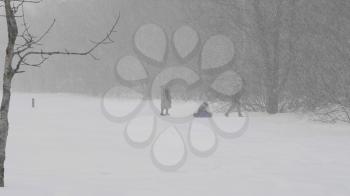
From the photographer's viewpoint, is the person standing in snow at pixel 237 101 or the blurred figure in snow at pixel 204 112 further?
the person standing in snow at pixel 237 101

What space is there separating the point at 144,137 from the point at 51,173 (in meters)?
5.80

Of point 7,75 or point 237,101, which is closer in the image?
point 7,75

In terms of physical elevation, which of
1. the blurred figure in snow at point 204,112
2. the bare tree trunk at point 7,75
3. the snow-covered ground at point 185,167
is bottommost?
the snow-covered ground at point 185,167

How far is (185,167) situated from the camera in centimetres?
1023

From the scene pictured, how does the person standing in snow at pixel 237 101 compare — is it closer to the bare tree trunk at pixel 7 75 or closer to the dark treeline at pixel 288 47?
the dark treeline at pixel 288 47

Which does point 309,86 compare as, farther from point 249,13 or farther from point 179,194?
point 179,194

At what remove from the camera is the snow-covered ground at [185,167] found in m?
7.97

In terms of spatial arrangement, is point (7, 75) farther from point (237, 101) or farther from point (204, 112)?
point (237, 101)

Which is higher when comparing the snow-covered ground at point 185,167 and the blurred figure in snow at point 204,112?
the blurred figure in snow at point 204,112

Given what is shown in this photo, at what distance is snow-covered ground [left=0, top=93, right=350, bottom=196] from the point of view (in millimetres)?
7969

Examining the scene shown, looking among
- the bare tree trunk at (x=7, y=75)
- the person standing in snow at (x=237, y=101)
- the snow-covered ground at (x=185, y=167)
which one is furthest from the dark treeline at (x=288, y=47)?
the bare tree trunk at (x=7, y=75)

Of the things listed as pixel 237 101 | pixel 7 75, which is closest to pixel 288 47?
pixel 237 101

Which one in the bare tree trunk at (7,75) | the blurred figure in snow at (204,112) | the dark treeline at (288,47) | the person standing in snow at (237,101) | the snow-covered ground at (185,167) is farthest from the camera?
the person standing in snow at (237,101)

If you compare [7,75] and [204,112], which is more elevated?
[7,75]
